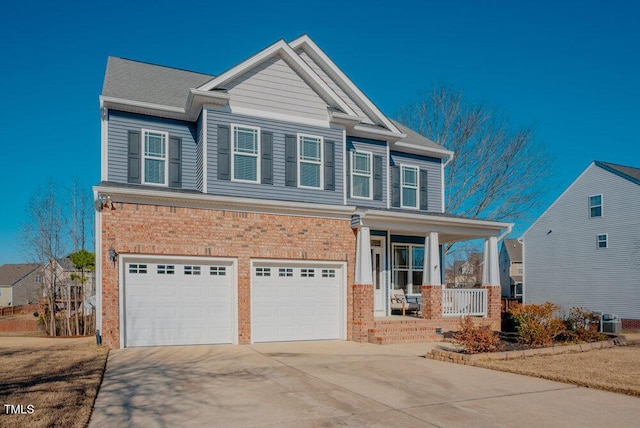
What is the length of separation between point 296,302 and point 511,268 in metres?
39.9

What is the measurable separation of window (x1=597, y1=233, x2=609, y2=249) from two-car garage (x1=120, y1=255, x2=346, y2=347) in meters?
17.4

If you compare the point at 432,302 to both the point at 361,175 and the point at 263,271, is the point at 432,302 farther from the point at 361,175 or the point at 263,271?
the point at 263,271

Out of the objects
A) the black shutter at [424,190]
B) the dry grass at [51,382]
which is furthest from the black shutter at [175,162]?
the black shutter at [424,190]

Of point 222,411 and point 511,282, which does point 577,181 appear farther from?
point 222,411

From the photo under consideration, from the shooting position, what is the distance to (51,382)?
8.19m

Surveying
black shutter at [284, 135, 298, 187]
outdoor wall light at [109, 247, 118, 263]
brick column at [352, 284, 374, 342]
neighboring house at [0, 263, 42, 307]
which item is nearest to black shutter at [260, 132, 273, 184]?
black shutter at [284, 135, 298, 187]

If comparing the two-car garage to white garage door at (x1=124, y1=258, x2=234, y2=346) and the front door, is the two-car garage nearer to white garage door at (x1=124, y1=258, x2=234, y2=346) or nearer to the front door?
white garage door at (x1=124, y1=258, x2=234, y2=346)

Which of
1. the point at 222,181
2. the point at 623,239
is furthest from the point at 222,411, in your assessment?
the point at 623,239

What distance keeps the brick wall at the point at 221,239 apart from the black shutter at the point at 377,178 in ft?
8.12

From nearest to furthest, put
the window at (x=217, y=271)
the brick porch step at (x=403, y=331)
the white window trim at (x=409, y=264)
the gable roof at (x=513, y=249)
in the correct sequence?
the window at (x=217, y=271)
the brick porch step at (x=403, y=331)
the white window trim at (x=409, y=264)
the gable roof at (x=513, y=249)

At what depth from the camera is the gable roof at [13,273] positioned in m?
64.8

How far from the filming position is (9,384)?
798 centimetres

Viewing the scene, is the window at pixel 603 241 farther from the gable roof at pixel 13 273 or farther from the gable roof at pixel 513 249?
the gable roof at pixel 13 273

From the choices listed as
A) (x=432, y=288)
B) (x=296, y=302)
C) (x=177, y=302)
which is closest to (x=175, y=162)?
(x=177, y=302)
